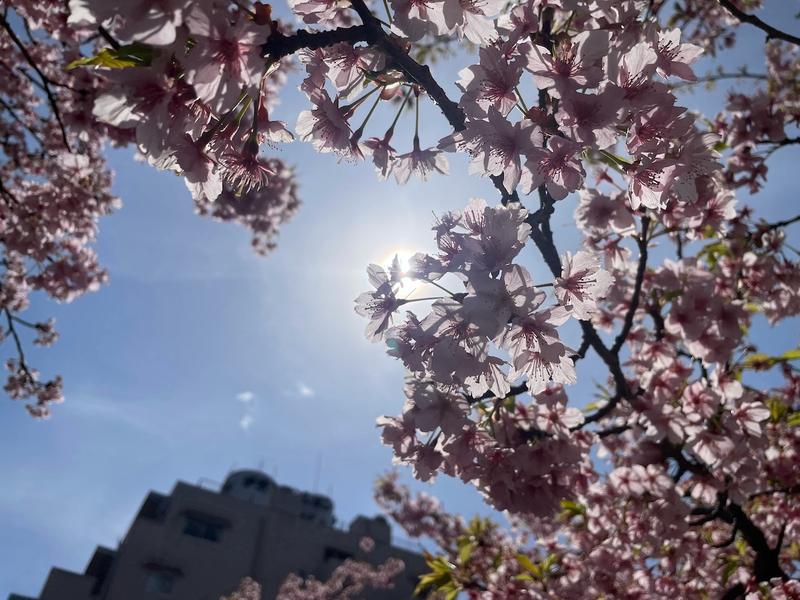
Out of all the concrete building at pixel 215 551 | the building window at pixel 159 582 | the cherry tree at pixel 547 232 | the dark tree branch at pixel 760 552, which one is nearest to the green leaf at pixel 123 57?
the cherry tree at pixel 547 232

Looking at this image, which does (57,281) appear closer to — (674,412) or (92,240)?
(92,240)

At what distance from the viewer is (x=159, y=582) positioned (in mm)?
21219

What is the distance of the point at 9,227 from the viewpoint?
6762 mm

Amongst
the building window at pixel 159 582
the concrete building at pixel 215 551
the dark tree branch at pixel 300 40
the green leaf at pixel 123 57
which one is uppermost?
the concrete building at pixel 215 551

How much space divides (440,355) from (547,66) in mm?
929

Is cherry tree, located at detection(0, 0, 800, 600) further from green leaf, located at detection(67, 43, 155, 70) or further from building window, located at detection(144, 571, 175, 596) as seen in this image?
building window, located at detection(144, 571, 175, 596)

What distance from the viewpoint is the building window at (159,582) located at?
68.4ft

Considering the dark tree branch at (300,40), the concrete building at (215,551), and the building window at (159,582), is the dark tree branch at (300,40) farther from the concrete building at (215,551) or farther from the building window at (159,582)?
the building window at (159,582)

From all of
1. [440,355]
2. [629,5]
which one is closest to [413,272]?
[440,355]

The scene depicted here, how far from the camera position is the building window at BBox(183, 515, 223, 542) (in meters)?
23.4

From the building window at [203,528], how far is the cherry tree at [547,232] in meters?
22.3

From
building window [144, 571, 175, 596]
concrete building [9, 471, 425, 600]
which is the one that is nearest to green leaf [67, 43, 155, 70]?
concrete building [9, 471, 425, 600]

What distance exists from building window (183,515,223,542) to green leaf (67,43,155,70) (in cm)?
2584

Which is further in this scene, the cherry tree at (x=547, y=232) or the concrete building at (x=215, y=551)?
the concrete building at (x=215, y=551)
